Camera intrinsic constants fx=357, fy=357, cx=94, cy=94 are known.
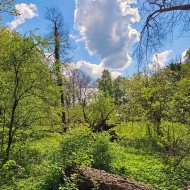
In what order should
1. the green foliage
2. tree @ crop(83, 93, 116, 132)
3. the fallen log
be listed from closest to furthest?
1. the fallen log
2. the green foliage
3. tree @ crop(83, 93, 116, 132)

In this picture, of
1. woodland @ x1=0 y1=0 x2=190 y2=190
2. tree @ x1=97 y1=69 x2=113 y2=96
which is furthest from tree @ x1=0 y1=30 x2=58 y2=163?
tree @ x1=97 y1=69 x2=113 y2=96

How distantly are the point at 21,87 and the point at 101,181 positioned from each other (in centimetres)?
599

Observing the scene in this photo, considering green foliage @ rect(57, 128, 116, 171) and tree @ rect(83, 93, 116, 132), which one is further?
tree @ rect(83, 93, 116, 132)

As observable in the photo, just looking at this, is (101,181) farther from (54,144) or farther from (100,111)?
(100,111)

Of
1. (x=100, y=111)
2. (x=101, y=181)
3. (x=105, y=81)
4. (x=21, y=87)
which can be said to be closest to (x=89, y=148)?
(x=101, y=181)

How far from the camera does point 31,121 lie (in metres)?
14.1

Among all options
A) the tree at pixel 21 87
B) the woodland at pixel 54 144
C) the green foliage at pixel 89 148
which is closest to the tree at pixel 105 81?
the woodland at pixel 54 144

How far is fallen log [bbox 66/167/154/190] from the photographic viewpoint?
8.47 metres

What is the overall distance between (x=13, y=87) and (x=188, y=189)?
7486 mm

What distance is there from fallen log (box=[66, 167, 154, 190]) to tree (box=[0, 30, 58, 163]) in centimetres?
459

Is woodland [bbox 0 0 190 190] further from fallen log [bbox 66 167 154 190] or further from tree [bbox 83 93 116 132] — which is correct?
tree [bbox 83 93 116 132]

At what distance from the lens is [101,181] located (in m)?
8.71

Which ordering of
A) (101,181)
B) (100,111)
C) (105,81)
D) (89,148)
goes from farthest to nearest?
(105,81) → (100,111) → (89,148) → (101,181)

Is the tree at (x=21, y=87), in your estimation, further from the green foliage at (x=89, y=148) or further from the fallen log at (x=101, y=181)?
the fallen log at (x=101, y=181)
